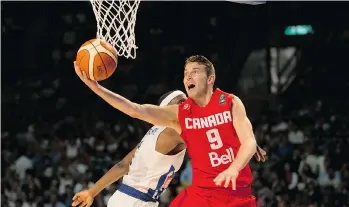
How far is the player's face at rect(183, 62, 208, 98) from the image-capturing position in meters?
4.76

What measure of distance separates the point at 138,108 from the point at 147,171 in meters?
0.70

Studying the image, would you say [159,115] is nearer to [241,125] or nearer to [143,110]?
[143,110]

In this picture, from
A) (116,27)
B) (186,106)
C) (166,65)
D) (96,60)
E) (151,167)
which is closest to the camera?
(96,60)

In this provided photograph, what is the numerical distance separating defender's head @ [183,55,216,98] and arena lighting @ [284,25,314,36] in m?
9.18

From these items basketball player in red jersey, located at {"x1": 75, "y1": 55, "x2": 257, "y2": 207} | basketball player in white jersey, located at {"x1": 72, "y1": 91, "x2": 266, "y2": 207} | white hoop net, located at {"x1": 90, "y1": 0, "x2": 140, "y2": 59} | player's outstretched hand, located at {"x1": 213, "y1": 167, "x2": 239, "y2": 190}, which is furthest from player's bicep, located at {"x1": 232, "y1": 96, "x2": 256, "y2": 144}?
white hoop net, located at {"x1": 90, "y1": 0, "x2": 140, "y2": 59}

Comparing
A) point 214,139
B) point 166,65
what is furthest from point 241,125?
point 166,65

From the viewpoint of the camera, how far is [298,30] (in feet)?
45.4

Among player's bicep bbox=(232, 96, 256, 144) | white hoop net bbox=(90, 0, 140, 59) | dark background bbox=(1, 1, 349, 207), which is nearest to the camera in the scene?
player's bicep bbox=(232, 96, 256, 144)

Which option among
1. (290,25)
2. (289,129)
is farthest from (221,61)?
(289,129)

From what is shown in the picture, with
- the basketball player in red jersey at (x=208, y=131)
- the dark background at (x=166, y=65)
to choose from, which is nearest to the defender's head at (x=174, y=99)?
the basketball player in red jersey at (x=208, y=131)

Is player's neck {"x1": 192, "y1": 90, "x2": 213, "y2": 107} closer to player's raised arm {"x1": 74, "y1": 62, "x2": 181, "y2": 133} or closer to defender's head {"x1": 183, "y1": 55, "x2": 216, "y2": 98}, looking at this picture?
defender's head {"x1": 183, "y1": 55, "x2": 216, "y2": 98}

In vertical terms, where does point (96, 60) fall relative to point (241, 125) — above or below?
above

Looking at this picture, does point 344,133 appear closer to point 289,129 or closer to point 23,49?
point 289,129

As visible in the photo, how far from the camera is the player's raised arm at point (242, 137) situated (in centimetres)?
440
